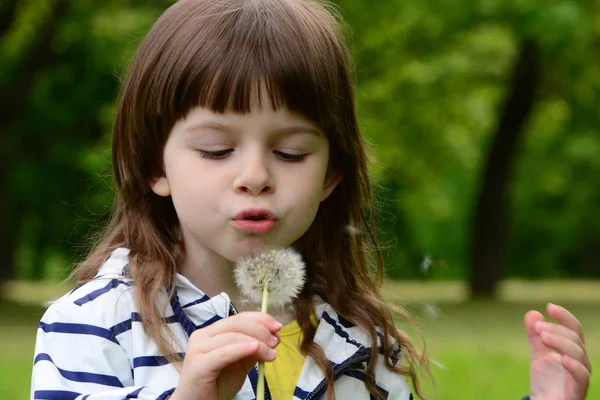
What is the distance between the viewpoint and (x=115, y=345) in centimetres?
220

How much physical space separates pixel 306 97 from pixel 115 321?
0.60 m

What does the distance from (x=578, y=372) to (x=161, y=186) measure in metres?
0.99

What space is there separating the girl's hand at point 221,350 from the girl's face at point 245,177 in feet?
1.15

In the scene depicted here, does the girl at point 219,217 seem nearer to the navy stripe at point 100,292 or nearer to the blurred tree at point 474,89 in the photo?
the navy stripe at point 100,292

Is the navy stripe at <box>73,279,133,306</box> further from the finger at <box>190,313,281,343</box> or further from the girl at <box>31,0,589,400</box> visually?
the finger at <box>190,313,281,343</box>

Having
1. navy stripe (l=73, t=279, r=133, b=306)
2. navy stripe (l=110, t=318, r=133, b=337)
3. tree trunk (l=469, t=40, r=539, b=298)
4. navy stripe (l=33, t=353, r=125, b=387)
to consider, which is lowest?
tree trunk (l=469, t=40, r=539, b=298)

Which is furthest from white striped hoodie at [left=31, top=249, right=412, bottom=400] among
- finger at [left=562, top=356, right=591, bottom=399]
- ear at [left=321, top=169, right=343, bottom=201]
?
finger at [left=562, top=356, right=591, bottom=399]

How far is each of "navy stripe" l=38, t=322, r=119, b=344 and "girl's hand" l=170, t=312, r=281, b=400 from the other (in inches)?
11.9

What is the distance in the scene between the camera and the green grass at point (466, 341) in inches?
260

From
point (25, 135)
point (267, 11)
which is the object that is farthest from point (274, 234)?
point (25, 135)

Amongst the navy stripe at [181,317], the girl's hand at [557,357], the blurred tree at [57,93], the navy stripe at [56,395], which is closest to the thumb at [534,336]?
the girl's hand at [557,357]

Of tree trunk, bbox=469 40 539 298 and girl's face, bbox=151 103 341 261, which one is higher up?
girl's face, bbox=151 103 341 261

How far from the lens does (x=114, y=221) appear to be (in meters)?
2.67

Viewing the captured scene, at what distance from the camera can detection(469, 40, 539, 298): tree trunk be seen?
58.6ft
